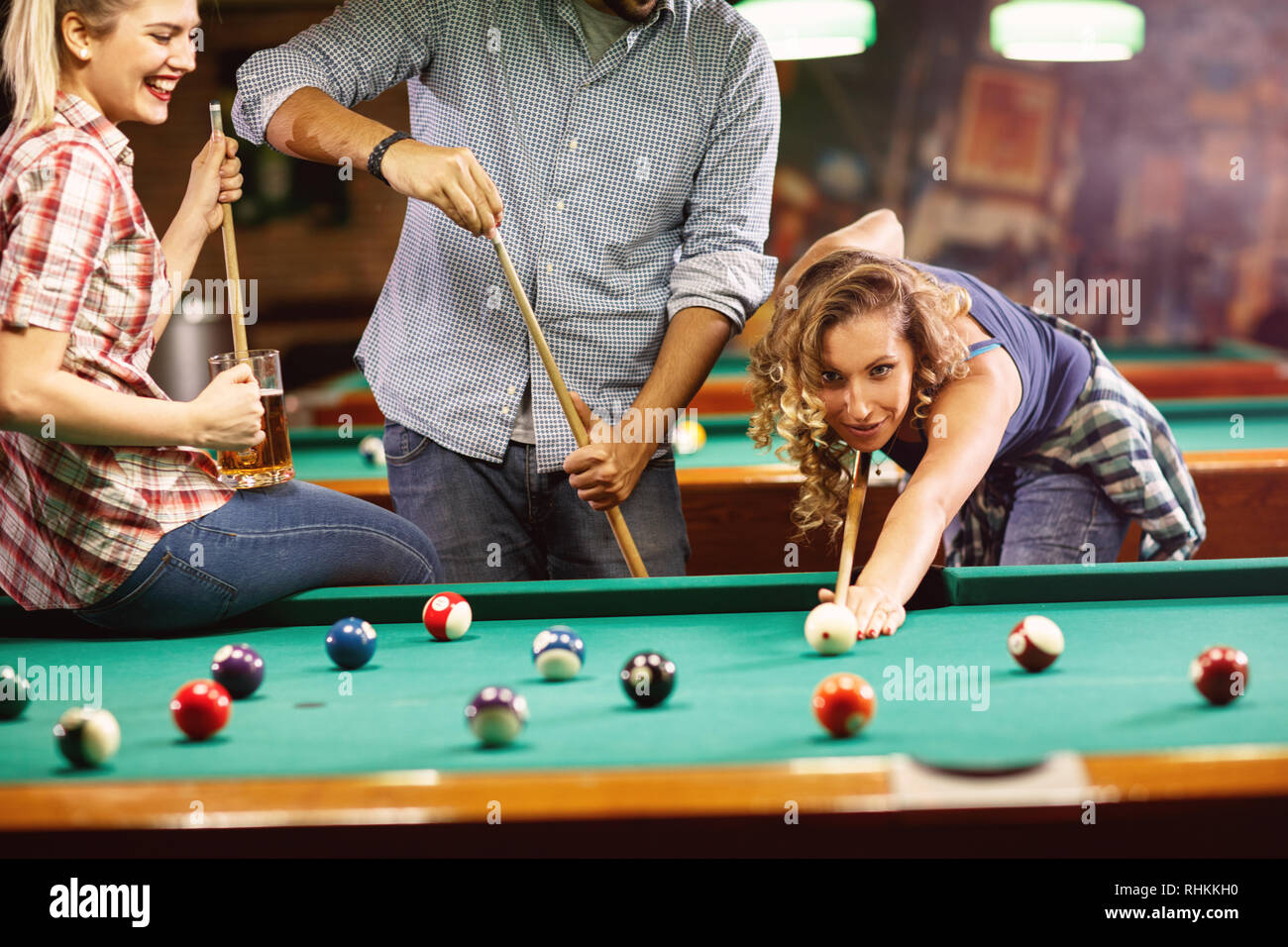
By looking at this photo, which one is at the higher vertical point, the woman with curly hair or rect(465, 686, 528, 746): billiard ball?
the woman with curly hair

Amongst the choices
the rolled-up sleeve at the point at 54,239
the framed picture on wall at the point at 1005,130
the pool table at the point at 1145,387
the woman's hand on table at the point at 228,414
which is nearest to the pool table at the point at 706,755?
the woman's hand on table at the point at 228,414

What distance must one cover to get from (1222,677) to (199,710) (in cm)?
110

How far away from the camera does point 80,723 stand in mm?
1255

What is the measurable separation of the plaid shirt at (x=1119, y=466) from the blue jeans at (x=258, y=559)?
4.18 feet

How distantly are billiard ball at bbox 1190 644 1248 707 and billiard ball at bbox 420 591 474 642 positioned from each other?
972 millimetres

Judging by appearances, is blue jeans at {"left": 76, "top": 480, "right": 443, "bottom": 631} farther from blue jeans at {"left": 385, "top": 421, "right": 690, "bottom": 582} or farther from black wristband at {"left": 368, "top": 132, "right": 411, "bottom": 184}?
black wristband at {"left": 368, "top": 132, "right": 411, "bottom": 184}

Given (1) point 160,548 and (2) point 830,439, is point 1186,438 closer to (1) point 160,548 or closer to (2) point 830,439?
(2) point 830,439

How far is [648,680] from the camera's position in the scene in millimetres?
1390

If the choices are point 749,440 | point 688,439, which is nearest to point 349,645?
point 688,439

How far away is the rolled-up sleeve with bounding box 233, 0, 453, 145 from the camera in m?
2.33

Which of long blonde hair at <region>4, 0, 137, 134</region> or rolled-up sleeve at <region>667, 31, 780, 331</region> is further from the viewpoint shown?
rolled-up sleeve at <region>667, 31, 780, 331</region>

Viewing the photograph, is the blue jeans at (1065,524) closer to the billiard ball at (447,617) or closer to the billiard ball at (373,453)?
the billiard ball at (447,617)

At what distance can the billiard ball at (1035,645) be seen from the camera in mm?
1504

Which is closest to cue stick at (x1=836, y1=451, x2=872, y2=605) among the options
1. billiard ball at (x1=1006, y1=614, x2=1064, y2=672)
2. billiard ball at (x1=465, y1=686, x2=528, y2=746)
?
billiard ball at (x1=1006, y1=614, x2=1064, y2=672)
